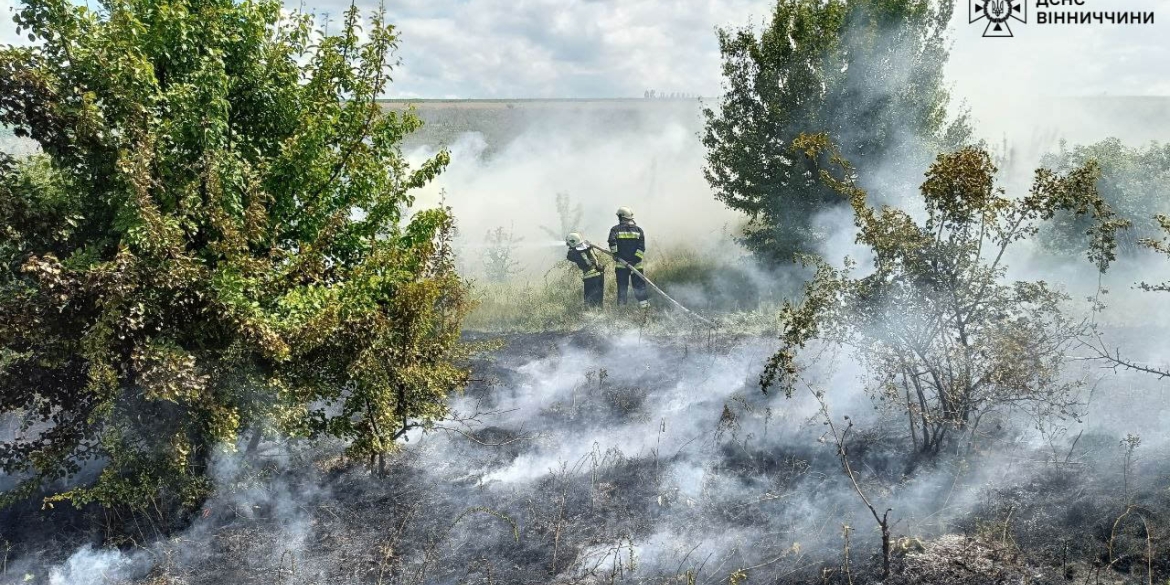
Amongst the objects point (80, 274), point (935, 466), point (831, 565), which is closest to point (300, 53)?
point (80, 274)

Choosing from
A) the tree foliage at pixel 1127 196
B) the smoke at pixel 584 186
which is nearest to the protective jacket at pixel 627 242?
the smoke at pixel 584 186

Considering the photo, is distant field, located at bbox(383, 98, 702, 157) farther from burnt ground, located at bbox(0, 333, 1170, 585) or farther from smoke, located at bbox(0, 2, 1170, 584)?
burnt ground, located at bbox(0, 333, 1170, 585)

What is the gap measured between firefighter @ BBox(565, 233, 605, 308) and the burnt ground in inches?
191

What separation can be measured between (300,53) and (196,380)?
8.91ft

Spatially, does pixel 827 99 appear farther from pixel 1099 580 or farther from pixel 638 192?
pixel 638 192

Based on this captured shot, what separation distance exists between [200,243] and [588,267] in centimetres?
803

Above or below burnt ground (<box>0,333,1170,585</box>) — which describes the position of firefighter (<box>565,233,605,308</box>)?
above

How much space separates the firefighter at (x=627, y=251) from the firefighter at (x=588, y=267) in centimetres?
35

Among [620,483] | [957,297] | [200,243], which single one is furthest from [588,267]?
[200,243]

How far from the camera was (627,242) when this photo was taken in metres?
13.3

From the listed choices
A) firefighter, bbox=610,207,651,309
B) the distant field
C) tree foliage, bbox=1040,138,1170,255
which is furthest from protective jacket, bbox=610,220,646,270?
the distant field

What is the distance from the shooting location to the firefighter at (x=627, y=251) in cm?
1322

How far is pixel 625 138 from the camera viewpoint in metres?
37.4

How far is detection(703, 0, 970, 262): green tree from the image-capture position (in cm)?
1236
